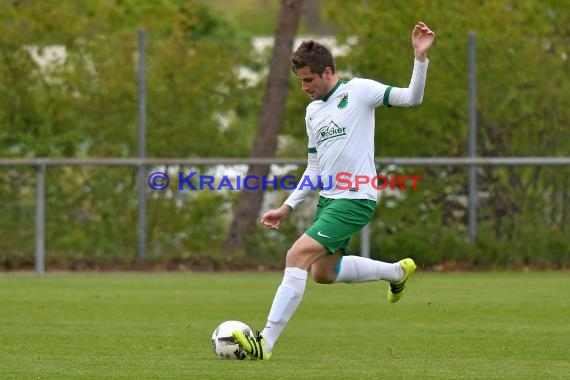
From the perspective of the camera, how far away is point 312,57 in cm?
918

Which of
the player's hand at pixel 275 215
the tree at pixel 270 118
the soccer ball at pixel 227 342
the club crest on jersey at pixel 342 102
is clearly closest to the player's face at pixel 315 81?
the club crest on jersey at pixel 342 102

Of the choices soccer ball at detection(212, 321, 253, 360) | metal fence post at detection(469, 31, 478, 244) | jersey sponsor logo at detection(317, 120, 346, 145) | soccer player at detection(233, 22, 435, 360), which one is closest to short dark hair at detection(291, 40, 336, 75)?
soccer player at detection(233, 22, 435, 360)

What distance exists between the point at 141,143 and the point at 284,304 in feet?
38.8

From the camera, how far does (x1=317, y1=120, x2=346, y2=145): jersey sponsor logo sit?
30.7 ft

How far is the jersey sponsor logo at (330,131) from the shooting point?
937cm

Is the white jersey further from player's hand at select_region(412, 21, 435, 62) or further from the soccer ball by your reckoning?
the soccer ball

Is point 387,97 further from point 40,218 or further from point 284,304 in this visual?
point 40,218

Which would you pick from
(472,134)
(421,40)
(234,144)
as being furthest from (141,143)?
(421,40)

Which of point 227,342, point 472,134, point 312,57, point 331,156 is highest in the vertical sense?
point 312,57

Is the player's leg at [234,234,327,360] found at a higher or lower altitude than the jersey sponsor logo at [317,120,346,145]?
lower

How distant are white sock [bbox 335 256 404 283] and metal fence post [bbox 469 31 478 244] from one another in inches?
394

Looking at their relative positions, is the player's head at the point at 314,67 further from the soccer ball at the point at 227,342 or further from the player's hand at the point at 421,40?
the soccer ball at the point at 227,342

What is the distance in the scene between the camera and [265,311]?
1316cm

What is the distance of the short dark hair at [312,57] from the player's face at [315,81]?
1.1 inches
